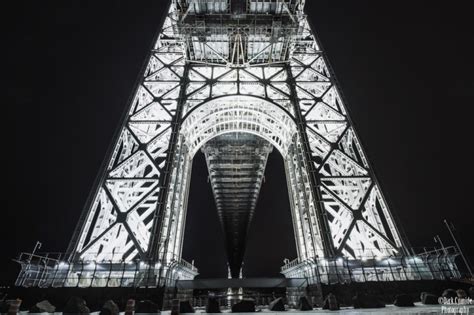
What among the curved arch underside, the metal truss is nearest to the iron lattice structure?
the curved arch underside

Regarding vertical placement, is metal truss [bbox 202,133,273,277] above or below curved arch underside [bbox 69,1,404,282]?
above

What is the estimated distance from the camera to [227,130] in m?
23.8

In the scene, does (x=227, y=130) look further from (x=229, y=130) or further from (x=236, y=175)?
(x=236, y=175)

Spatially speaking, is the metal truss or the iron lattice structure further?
the metal truss

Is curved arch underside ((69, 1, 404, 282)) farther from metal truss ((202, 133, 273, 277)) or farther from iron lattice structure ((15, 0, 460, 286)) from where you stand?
metal truss ((202, 133, 273, 277))

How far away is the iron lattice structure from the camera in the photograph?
12688 mm

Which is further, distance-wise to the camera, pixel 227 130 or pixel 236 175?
pixel 236 175

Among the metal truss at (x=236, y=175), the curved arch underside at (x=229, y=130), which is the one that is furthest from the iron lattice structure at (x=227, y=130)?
the metal truss at (x=236, y=175)

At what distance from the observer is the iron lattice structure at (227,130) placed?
41.6 feet

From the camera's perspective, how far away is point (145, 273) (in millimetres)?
10914

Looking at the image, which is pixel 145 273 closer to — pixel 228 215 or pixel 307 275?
pixel 307 275

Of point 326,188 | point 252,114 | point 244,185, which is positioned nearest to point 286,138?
point 252,114

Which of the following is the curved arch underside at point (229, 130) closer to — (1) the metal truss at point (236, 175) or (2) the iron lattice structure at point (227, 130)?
(2) the iron lattice structure at point (227, 130)

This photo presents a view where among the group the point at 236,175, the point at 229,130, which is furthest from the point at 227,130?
the point at 236,175
